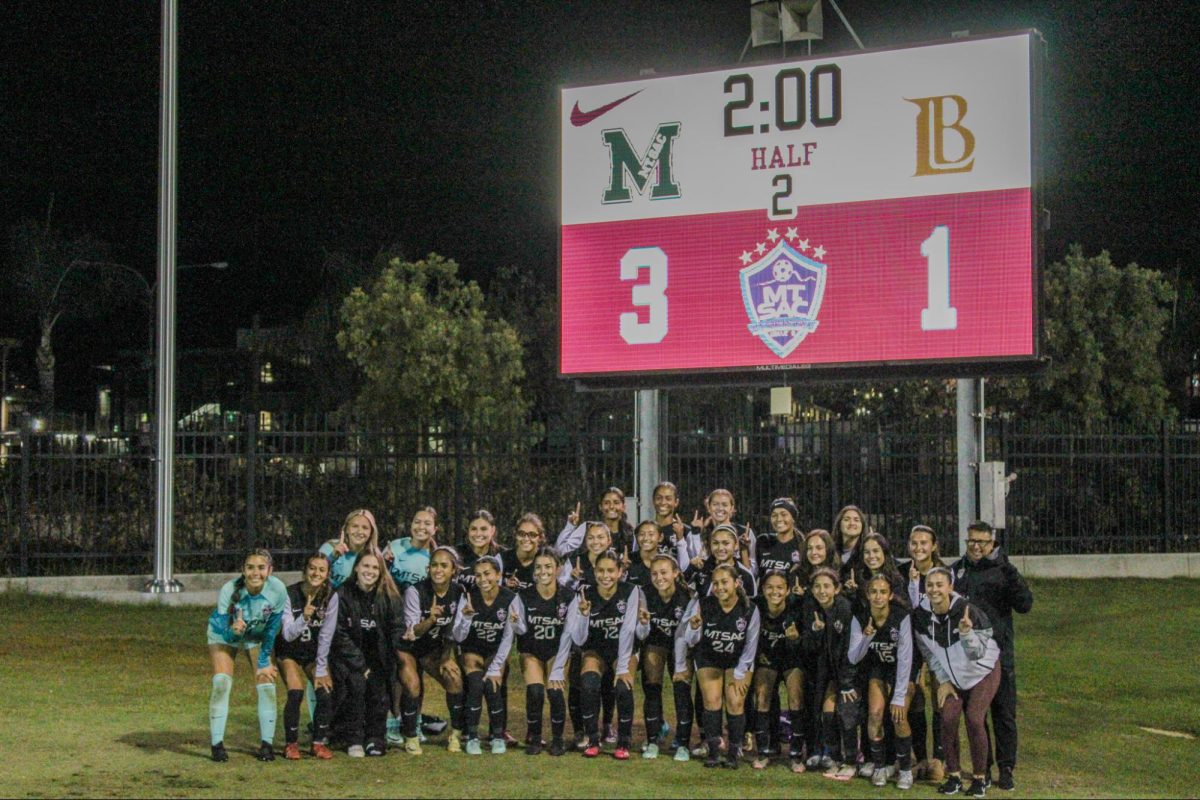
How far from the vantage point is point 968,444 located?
567 inches

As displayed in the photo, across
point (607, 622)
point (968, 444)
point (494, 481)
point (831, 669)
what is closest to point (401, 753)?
point (607, 622)

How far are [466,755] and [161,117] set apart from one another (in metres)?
10.4

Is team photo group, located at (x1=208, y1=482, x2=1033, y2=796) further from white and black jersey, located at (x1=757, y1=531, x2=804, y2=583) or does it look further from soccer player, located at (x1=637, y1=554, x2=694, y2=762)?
white and black jersey, located at (x1=757, y1=531, x2=804, y2=583)

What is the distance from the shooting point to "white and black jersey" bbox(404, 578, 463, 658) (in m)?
9.25

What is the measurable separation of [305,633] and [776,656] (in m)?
3.00

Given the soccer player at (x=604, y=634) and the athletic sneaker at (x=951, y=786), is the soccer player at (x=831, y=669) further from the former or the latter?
the soccer player at (x=604, y=634)

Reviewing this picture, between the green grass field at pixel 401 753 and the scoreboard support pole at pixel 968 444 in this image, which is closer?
the green grass field at pixel 401 753

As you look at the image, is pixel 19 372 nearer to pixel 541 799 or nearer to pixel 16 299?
pixel 16 299

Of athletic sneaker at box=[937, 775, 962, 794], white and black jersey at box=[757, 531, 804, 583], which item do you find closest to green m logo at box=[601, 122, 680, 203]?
white and black jersey at box=[757, 531, 804, 583]

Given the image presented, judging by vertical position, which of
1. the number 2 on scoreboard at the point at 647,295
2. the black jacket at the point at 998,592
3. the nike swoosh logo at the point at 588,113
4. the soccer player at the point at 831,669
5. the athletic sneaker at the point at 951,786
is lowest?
the athletic sneaker at the point at 951,786

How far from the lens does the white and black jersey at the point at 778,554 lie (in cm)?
991

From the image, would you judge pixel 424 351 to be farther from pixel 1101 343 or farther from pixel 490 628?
pixel 490 628

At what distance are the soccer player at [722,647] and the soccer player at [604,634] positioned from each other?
0.35 metres

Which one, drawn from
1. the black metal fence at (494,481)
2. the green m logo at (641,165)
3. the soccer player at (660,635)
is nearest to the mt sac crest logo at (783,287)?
the green m logo at (641,165)
